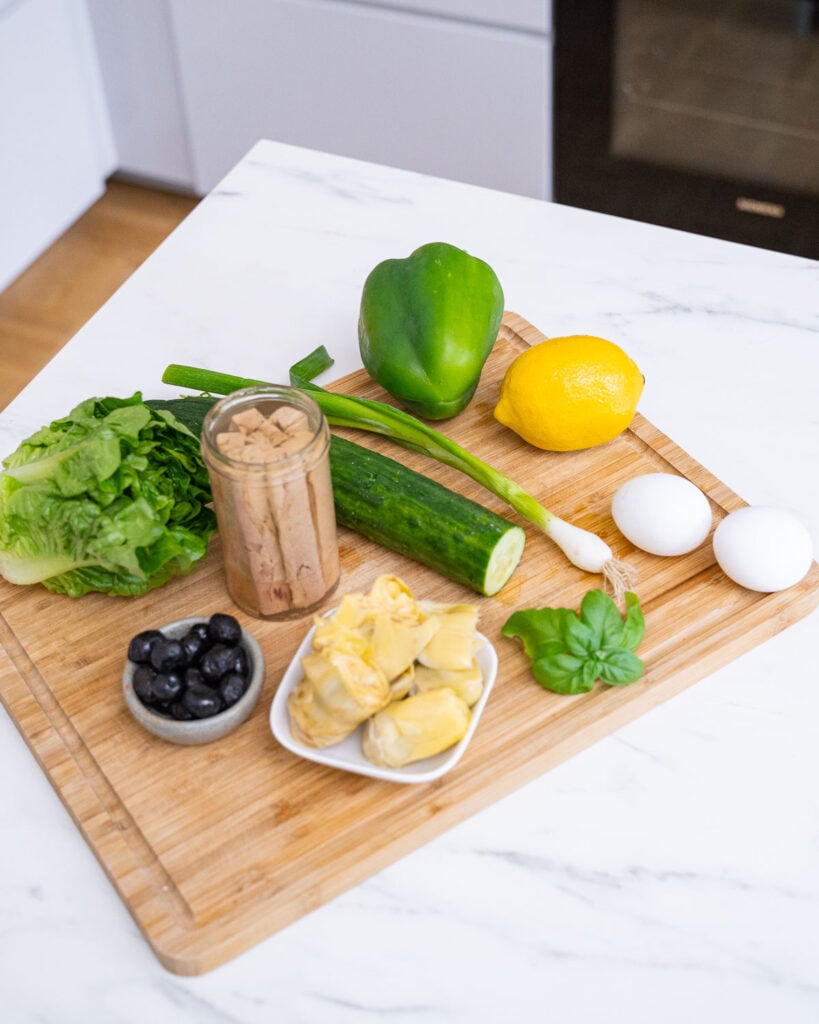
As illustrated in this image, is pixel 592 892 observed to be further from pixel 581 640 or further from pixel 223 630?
pixel 223 630

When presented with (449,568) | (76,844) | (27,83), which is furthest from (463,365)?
(27,83)

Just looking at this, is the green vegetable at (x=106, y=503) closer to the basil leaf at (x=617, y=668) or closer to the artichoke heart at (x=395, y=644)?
the artichoke heart at (x=395, y=644)

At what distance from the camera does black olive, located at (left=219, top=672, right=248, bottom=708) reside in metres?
1.01

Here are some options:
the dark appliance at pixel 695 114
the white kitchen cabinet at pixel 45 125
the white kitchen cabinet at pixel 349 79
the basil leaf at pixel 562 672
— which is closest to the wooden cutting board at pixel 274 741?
the basil leaf at pixel 562 672

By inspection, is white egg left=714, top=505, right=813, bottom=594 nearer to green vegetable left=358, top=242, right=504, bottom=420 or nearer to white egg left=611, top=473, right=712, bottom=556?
white egg left=611, top=473, right=712, bottom=556

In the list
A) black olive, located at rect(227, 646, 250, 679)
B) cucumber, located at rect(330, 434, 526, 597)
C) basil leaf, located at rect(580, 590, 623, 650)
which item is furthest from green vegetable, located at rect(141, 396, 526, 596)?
black olive, located at rect(227, 646, 250, 679)

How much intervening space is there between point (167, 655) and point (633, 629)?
1.36 feet

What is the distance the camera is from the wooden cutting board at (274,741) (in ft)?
3.09

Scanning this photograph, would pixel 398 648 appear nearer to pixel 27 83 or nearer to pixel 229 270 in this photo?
pixel 229 270

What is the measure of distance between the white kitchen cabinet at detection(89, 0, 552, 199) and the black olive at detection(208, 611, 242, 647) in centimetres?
167

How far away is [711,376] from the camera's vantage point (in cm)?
140

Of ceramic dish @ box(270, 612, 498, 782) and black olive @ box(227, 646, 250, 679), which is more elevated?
black olive @ box(227, 646, 250, 679)

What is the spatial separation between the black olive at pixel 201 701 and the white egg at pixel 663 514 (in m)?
0.44

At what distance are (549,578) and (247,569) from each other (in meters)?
0.30
